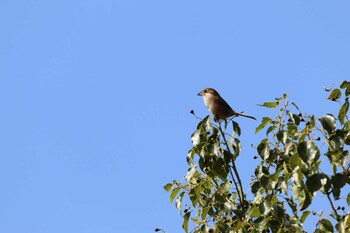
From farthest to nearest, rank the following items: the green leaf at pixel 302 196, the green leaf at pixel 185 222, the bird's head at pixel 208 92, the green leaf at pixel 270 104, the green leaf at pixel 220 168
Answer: the bird's head at pixel 208 92
the green leaf at pixel 185 222
the green leaf at pixel 220 168
the green leaf at pixel 270 104
the green leaf at pixel 302 196

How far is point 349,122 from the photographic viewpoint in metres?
4.12

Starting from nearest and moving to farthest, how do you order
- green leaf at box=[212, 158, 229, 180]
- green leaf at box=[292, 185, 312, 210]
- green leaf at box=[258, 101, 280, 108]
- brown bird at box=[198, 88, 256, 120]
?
green leaf at box=[292, 185, 312, 210]
green leaf at box=[258, 101, 280, 108]
green leaf at box=[212, 158, 229, 180]
brown bird at box=[198, 88, 256, 120]

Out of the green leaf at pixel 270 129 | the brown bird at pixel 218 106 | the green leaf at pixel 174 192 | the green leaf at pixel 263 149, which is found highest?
the brown bird at pixel 218 106

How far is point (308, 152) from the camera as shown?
371cm

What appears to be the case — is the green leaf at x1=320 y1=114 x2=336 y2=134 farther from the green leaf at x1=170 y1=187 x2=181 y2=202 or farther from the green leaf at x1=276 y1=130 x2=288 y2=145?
the green leaf at x1=170 y1=187 x2=181 y2=202

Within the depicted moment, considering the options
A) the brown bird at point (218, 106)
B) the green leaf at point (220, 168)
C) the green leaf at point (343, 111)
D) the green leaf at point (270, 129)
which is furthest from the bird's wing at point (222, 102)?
the green leaf at point (343, 111)

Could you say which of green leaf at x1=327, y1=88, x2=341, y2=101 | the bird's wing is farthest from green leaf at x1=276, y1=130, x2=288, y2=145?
the bird's wing

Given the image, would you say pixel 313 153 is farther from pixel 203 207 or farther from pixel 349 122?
pixel 203 207

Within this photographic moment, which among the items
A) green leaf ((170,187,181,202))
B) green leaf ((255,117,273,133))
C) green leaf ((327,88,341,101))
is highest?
green leaf ((255,117,273,133))

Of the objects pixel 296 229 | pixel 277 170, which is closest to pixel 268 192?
pixel 277 170

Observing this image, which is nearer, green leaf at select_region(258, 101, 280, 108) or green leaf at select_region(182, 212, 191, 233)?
green leaf at select_region(258, 101, 280, 108)

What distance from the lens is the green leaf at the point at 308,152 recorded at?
370 cm

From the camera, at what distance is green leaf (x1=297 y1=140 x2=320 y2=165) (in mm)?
3703

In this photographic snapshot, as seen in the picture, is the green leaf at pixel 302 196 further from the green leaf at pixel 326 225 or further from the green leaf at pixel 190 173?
the green leaf at pixel 190 173
